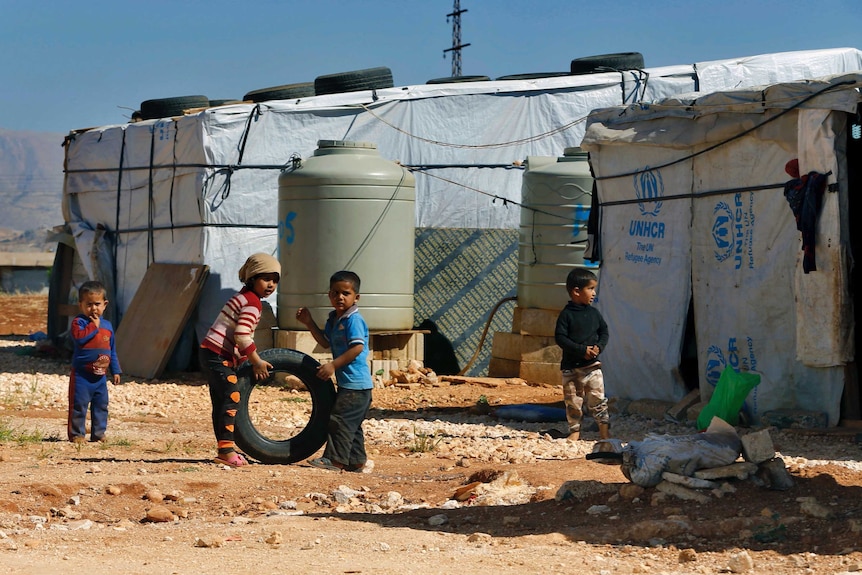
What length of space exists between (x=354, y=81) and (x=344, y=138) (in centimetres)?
98

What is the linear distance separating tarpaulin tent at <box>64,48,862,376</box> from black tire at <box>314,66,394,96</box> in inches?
15.3

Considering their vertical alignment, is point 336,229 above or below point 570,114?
below

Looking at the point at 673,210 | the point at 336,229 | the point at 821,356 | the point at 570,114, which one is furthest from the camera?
the point at 570,114

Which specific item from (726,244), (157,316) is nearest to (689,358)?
(726,244)

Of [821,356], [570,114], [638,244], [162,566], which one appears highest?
[570,114]

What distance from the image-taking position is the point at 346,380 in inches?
291

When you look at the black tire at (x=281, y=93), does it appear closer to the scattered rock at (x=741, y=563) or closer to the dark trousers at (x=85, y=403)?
the dark trousers at (x=85, y=403)

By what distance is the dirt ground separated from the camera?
15.7ft

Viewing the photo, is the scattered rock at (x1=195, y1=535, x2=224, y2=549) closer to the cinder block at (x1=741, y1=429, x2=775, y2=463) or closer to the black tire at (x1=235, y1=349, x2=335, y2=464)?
the black tire at (x1=235, y1=349, x2=335, y2=464)

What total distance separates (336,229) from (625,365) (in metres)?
3.83

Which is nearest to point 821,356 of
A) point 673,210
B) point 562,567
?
point 673,210

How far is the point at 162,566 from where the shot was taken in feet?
15.4

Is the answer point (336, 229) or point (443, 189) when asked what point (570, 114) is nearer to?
point (443, 189)

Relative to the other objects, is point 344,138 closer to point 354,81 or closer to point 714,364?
point 354,81
